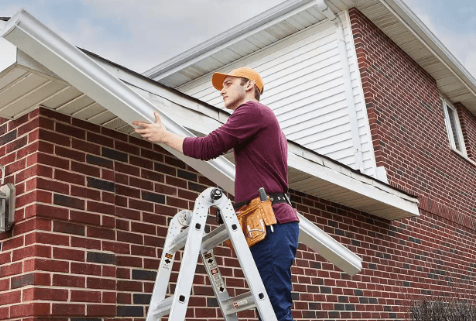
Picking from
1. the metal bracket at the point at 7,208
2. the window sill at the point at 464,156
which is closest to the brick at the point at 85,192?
the metal bracket at the point at 7,208

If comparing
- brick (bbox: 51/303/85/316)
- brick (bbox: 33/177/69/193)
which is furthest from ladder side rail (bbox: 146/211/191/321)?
brick (bbox: 33/177/69/193)

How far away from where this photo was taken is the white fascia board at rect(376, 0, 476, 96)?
8.55 meters

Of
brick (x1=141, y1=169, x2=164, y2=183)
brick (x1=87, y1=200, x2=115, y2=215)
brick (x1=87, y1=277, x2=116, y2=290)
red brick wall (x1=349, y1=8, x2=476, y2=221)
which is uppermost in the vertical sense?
red brick wall (x1=349, y1=8, x2=476, y2=221)

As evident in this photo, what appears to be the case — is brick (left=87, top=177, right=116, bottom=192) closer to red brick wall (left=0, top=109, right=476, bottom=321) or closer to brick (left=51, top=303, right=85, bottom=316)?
red brick wall (left=0, top=109, right=476, bottom=321)

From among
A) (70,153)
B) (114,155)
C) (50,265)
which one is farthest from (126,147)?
(50,265)

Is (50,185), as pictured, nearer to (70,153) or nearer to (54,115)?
(70,153)

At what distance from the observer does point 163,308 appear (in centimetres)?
278

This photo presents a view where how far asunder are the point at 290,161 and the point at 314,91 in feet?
13.3

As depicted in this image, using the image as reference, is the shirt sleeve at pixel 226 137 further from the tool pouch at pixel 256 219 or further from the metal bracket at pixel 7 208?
the metal bracket at pixel 7 208

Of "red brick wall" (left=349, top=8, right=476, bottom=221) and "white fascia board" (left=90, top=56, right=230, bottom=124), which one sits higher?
"red brick wall" (left=349, top=8, right=476, bottom=221)

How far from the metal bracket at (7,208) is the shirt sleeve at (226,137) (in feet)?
4.53

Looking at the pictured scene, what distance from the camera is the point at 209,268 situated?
3068mm

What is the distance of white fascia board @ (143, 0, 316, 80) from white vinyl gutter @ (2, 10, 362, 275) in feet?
18.5

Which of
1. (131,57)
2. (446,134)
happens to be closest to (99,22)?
(131,57)
